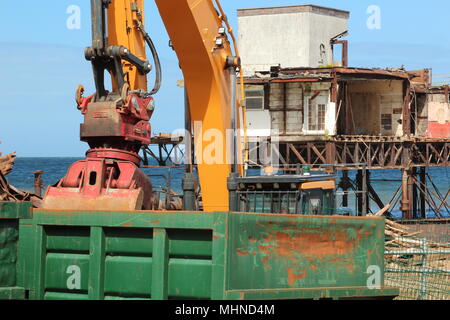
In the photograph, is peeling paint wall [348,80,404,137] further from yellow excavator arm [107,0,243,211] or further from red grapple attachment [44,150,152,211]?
red grapple attachment [44,150,152,211]

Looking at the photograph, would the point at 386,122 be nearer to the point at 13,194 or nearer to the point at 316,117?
the point at 316,117

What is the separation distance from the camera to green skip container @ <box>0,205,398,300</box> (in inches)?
359

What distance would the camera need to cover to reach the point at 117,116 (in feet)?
41.5

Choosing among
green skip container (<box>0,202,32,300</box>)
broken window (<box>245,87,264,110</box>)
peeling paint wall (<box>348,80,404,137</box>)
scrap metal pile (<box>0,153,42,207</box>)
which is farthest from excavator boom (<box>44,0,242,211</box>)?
peeling paint wall (<box>348,80,404,137</box>)

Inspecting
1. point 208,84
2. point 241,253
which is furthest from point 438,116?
point 241,253

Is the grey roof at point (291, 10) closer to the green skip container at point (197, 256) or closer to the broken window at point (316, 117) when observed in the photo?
the broken window at point (316, 117)

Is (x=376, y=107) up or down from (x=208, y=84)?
up

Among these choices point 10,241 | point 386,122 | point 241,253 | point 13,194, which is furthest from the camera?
point 386,122

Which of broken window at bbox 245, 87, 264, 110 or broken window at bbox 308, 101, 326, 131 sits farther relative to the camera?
broken window at bbox 245, 87, 264, 110

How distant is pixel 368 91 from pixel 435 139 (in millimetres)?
4640

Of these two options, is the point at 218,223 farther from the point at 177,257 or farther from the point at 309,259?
the point at 309,259

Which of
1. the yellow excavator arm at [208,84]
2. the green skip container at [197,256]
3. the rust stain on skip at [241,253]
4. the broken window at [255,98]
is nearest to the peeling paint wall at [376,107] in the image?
the broken window at [255,98]

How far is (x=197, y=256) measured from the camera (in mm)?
9203
